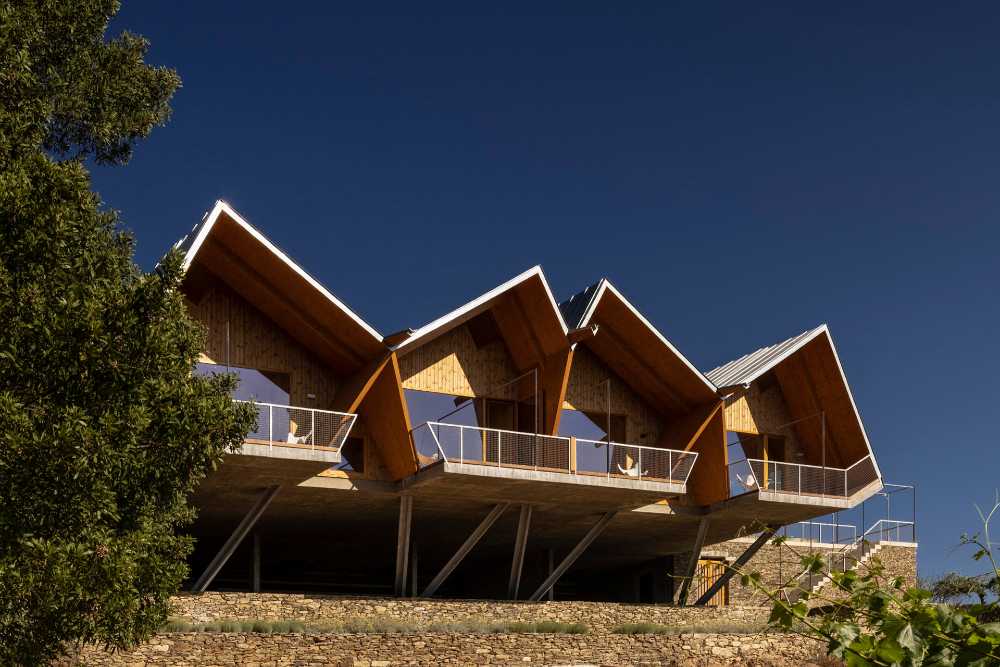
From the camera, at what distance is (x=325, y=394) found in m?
27.1

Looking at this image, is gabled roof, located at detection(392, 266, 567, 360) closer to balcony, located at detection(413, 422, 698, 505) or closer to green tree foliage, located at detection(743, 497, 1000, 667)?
balcony, located at detection(413, 422, 698, 505)

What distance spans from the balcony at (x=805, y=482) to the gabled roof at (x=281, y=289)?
1022cm

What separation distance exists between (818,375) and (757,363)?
6.12 ft

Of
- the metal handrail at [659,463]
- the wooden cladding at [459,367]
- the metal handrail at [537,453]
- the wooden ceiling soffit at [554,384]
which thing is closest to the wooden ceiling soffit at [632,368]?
the wooden ceiling soffit at [554,384]

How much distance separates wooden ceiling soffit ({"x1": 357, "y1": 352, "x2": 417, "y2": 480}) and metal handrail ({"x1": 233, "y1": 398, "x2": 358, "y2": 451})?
1.58 metres

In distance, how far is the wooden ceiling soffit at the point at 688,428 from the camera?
29797mm

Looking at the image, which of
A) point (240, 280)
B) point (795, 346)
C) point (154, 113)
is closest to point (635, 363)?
point (795, 346)

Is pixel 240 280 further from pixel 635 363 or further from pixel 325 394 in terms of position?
pixel 635 363

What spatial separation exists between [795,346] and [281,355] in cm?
1361

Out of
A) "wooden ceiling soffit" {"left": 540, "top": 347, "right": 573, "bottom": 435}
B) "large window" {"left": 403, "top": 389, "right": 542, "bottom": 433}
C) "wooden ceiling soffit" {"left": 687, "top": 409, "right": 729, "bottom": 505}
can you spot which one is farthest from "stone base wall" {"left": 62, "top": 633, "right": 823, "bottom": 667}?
"large window" {"left": 403, "top": 389, "right": 542, "bottom": 433}

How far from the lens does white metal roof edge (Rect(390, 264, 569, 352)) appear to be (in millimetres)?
26062

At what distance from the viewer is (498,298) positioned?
28.0 m

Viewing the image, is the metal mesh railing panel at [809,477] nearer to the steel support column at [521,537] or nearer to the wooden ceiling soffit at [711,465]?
the wooden ceiling soffit at [711,465]

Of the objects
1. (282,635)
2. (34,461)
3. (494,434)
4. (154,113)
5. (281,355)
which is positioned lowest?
(282,635)
